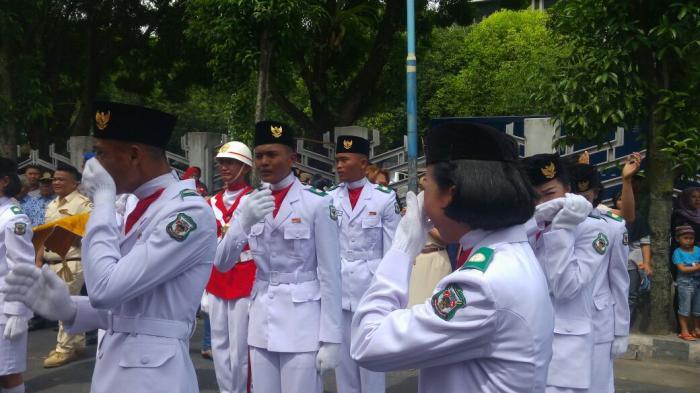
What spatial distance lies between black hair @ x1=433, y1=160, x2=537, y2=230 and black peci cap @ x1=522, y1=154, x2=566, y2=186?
207cm

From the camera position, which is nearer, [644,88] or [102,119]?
[102,119]

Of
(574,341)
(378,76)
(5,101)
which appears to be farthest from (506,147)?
(378,76)

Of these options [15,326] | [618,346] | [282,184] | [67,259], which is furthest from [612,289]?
[67,259]

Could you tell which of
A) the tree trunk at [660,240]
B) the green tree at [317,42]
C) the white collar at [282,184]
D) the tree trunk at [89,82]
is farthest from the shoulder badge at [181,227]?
the tree trunk at [89,82]

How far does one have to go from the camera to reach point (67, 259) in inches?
363

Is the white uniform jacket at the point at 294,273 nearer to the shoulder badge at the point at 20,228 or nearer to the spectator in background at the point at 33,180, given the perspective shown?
the shoulder badge at the point at 20,228

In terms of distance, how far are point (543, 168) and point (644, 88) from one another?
5.39 meters

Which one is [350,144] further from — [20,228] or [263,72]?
[263,72]

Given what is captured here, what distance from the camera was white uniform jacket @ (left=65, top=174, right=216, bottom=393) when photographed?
2.98 meters

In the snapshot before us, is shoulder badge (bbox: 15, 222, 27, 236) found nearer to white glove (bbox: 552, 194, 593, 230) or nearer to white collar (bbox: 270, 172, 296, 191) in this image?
white collar (bbox: 270, 172, 296, 191)

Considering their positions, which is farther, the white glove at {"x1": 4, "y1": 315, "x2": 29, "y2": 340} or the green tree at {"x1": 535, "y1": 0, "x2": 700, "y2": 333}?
the green tree at {"x1": 535, "y1": 0, "x2": 700, "y2": 333}

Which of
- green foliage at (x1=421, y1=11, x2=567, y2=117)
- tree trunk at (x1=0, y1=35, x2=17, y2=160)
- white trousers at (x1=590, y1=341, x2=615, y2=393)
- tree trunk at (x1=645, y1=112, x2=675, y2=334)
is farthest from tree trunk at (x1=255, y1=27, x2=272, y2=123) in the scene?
green foliage at (x1=421, y1=11, x2=567, y2=117)

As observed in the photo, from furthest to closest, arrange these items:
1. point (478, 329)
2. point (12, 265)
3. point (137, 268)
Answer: point (12, 265) < point (137, 268) < point (478, 329)

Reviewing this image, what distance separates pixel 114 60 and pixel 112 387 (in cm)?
2201
